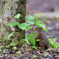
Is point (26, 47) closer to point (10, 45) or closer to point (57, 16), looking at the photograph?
point (10, 45)

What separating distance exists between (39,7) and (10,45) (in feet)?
37.6

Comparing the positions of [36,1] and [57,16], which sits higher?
[36,1]

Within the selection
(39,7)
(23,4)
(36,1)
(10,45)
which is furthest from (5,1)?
(36,1)

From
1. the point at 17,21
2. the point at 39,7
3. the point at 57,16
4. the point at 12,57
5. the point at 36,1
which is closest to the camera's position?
the point at 12,57

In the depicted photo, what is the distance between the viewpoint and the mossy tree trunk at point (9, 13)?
327 cm

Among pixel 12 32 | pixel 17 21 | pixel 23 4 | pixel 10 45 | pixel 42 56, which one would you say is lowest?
Answer: pixel 42 56

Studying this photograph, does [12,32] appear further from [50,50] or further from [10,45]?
[50,50]

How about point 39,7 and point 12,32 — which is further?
point 39,7

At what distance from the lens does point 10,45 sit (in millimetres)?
3287

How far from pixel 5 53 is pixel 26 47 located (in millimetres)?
588

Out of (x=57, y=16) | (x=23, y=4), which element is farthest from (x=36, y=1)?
(x=23, y=4)

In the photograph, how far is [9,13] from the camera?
3.31 m

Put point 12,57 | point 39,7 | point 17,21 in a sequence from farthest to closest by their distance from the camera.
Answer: point 39,7 < point 17,21 < point 12,57

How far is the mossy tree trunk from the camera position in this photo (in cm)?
327
